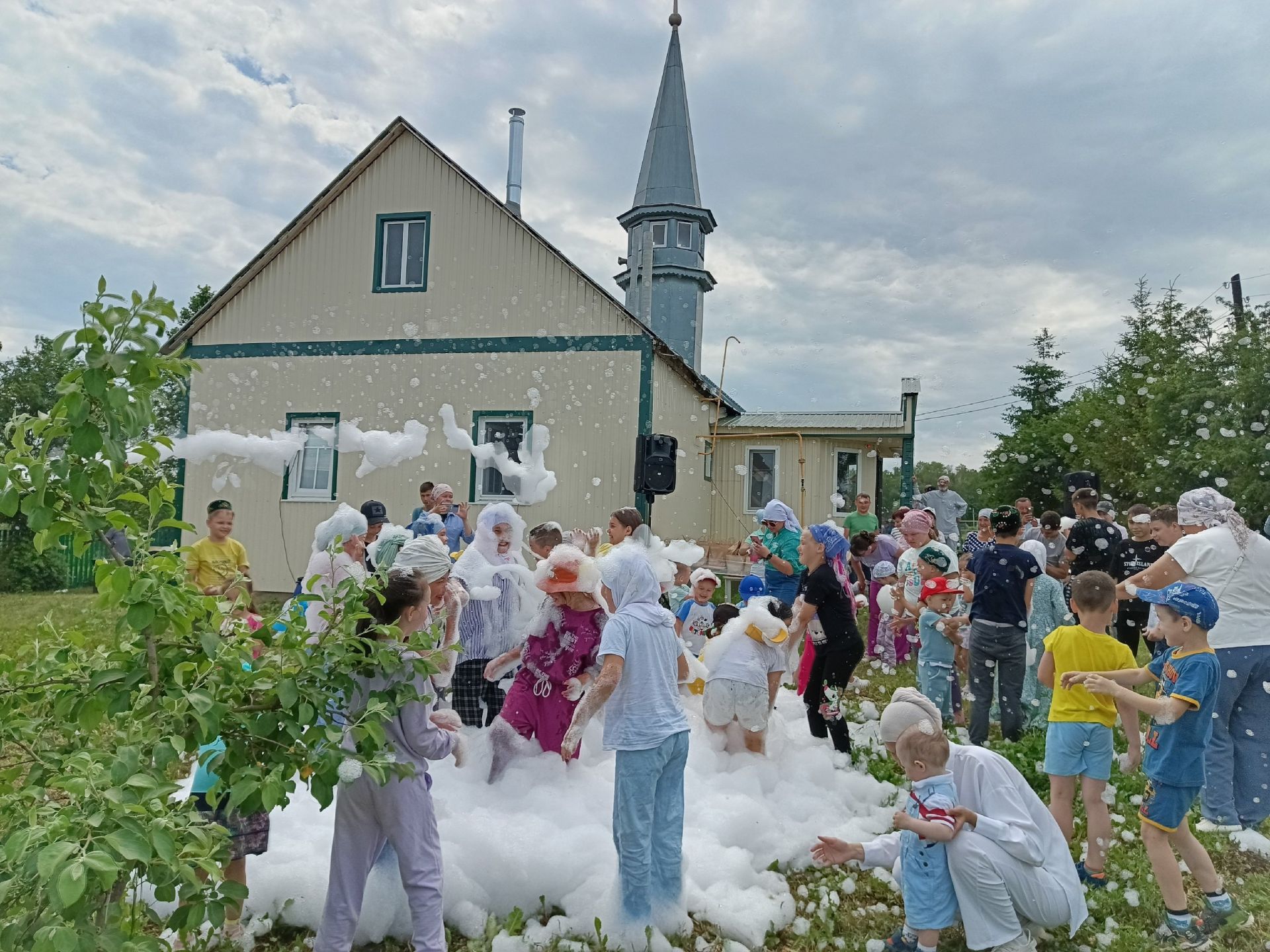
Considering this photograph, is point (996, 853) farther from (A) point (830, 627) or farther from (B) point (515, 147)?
(B) point (515, 147)

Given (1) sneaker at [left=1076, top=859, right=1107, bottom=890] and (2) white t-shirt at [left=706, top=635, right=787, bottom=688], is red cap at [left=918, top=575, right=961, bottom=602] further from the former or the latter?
(1) sneaker at [left=1076, top=859, right=1107, bottom=890]

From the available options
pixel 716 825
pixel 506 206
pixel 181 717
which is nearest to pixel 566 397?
pixel 506 206

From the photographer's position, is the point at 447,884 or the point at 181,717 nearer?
the point at 181,717

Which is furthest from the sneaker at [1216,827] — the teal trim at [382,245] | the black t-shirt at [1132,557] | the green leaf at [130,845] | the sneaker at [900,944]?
the teal trim at [382,245]

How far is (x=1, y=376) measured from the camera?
33188 millimetres

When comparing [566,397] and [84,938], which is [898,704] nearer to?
[84,938]

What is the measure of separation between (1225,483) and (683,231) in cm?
1441

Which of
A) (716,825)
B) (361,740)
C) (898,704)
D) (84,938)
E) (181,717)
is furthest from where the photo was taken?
(716,825)

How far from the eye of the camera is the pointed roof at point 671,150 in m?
23.7

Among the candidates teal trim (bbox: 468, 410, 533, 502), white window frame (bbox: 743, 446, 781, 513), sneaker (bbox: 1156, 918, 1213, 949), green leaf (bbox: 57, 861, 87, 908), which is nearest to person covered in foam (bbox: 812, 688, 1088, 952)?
sneaker (bbox: 1156, 918, 1213, 949)

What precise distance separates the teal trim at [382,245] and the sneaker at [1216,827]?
11.6 metres

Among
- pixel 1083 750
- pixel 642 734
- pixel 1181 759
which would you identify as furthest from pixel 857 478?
pixel 642 734

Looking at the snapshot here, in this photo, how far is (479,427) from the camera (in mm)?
12773

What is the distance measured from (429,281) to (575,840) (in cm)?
1057
